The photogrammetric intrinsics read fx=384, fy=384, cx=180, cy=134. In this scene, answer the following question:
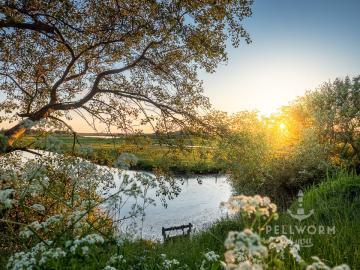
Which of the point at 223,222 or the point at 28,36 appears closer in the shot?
the point at 223,222

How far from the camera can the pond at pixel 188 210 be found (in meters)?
28.0

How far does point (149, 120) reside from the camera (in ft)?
50.2

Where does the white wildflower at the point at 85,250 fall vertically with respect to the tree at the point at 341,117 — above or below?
below

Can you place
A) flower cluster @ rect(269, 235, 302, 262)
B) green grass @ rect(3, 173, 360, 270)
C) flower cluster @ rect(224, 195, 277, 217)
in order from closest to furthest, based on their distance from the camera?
flower cluster @ rect(224, 195, 277, 217) → flower cluster @ rect(269, 235, 302, 262) → green grass @ rect(3, 173, 360, 270)

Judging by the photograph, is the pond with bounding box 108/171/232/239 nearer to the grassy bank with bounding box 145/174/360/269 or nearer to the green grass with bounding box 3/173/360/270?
the grassy bank with bounding box 145/174/360/269

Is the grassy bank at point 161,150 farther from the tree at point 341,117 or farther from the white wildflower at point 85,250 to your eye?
the tree at point 341,117

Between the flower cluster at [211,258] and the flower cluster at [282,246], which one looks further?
the flower cluster at [211,258]

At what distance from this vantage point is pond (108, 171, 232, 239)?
1103 inches

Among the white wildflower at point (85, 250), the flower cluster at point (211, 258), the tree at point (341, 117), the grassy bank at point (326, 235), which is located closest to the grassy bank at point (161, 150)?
the grassy bank at point (326, 235)

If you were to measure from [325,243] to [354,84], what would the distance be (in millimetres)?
23565

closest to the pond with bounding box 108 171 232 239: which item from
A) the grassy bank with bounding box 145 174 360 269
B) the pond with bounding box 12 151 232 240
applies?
the pond with bounding box 12 151 232 240

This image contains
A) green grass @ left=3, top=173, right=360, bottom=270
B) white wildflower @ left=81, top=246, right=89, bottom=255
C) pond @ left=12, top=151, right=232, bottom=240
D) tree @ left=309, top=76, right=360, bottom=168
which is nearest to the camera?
white wildflower @ left=81, top=246, right=89, bottom=255

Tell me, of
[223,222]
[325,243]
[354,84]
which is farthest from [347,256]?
[354,84]

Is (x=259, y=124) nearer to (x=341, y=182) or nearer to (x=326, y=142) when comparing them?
(x=326, y=142)
